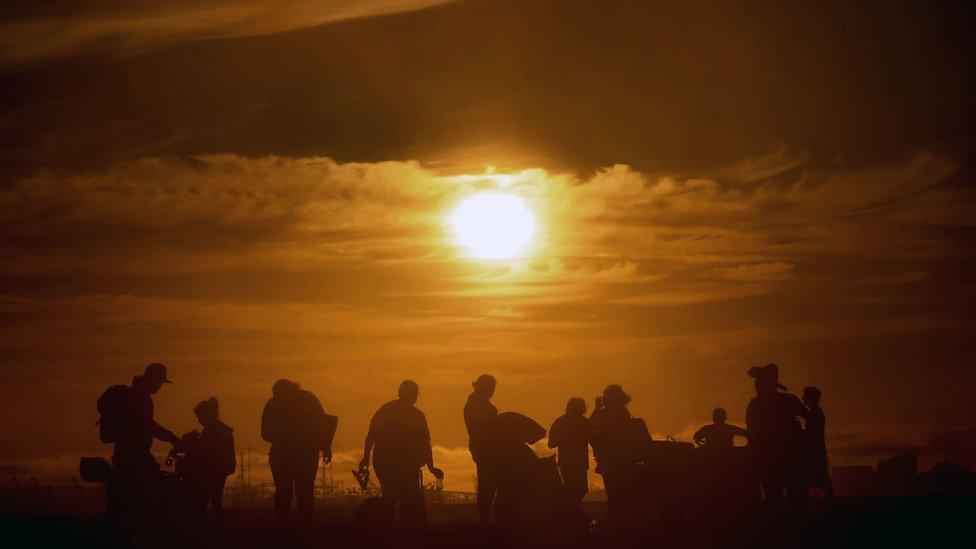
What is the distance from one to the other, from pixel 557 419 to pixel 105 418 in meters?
6.83

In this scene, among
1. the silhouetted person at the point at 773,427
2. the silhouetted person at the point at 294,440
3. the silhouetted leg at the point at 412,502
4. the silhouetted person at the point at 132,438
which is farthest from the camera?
the silhouetted person at the point at 773,427

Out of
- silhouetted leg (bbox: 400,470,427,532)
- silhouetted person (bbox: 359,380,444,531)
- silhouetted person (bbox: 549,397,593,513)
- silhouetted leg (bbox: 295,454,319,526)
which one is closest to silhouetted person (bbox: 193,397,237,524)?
silhouetted leg (bbox: 295,454,319,526)

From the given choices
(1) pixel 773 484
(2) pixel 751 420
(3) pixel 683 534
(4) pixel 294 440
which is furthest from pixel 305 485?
(1) pixel 773 484

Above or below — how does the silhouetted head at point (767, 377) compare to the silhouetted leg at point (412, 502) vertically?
above

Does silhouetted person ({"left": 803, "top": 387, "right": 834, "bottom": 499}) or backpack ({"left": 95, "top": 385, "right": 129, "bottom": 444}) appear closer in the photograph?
backpack ({"left": 95, "top": 385, "right": 129, "bottom": 444})

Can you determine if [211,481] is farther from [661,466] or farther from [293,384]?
[661,466]

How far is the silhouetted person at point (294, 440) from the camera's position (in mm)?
19594

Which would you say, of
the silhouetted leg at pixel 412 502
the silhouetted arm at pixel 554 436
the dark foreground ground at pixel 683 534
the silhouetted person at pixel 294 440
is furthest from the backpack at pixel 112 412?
the silhouetted arm at pixel 554 436

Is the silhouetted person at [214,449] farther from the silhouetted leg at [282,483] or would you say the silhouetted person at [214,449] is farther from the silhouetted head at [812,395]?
the silhouetted head at [812,395]

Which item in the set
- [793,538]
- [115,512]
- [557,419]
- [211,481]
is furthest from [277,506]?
[793,538]

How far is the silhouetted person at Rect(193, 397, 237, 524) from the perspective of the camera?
66.0 feet

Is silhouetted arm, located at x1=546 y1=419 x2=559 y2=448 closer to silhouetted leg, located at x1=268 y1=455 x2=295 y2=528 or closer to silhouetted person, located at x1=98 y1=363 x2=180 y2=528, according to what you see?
silhouetted leg, located at x1=268 y1=455 x2=295 y2=528

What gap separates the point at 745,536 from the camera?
1745 centimetres

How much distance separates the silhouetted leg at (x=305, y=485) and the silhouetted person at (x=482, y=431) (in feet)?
8.33
